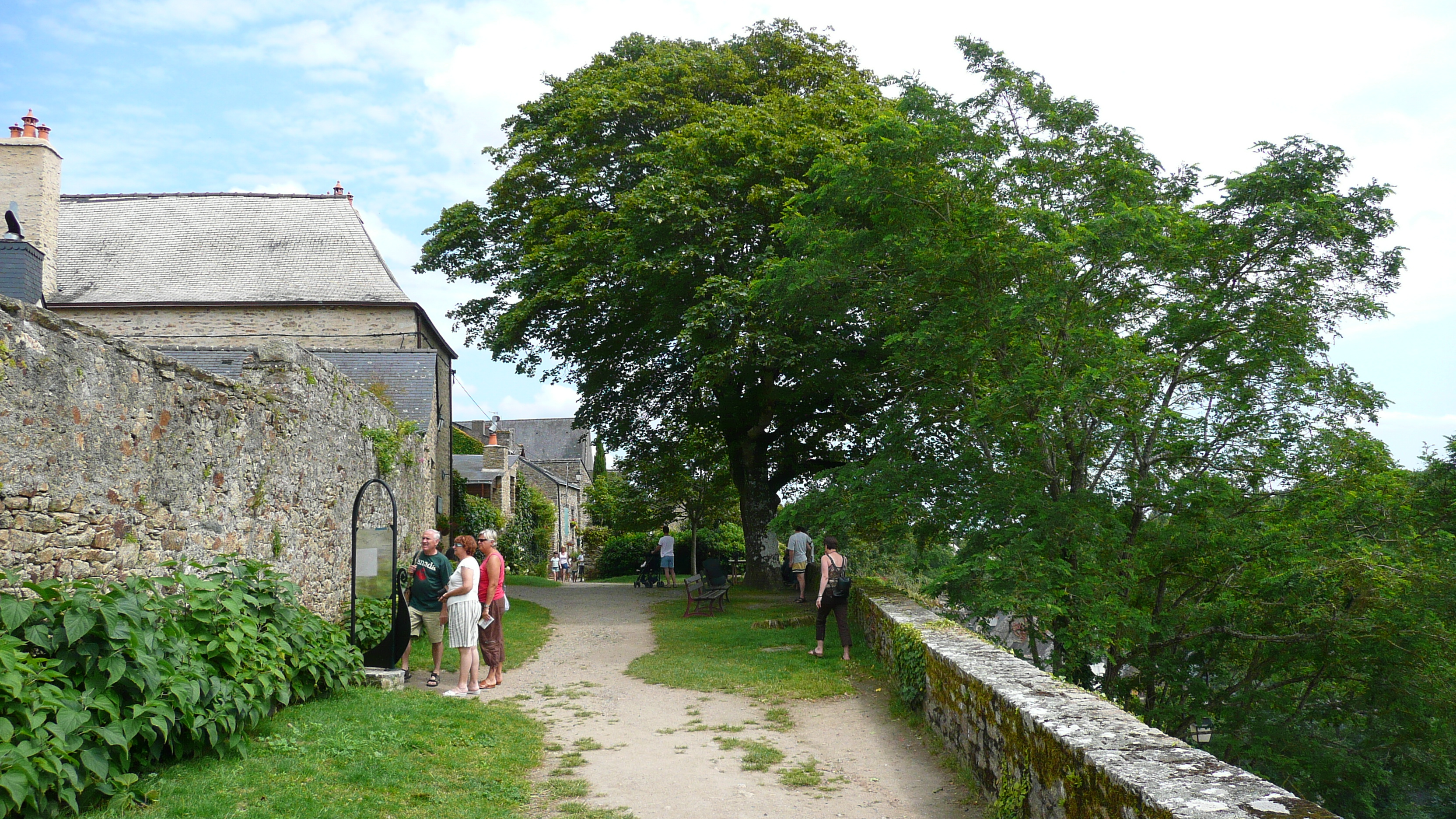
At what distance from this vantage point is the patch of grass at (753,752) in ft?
20.7

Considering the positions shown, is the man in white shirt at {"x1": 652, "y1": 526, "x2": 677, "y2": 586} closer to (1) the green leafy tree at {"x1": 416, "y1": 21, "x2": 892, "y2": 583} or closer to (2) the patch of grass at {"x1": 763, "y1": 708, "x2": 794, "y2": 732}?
(1) the green leafy tree at {"x1": 416, "y1": 21, "x2": 892, "y2": 583}

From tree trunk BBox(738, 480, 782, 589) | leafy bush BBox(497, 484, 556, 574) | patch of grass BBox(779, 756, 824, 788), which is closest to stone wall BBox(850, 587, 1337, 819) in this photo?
patch of grass BBox(779, 756, 824, 788)

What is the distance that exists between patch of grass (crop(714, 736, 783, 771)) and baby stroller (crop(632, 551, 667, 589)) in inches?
747

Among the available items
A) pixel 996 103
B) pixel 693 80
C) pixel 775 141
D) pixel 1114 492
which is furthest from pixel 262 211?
pixel 1114 492

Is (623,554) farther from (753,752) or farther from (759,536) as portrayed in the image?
(753,752)

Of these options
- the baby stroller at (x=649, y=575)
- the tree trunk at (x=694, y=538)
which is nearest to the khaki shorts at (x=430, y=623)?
the baby stroller at (x=649, y=575)

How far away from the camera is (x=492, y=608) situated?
375 inches

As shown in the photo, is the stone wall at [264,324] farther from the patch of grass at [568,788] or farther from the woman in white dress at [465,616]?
the patch of grass at [568,788]

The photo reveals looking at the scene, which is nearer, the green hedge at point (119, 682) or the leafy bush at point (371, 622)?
the green hedge at point (119, 682)

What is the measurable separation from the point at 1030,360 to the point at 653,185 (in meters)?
8.45

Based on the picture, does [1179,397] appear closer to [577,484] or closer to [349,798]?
[349,798]

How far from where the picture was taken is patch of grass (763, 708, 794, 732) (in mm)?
7512

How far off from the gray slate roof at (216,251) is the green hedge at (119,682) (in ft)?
68.5

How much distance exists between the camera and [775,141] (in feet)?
54.6
